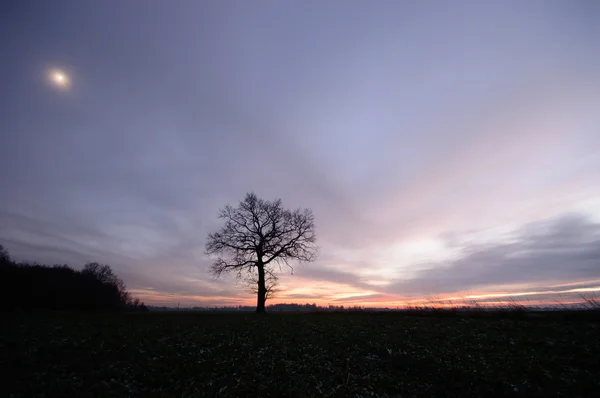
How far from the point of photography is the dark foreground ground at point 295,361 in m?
7.92

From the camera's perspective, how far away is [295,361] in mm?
10430

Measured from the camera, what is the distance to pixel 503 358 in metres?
10.5

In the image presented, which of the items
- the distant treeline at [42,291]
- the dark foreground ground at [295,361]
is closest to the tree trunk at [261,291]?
the dark foreground ground at [295,361]

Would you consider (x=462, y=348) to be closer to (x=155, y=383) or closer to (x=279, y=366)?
(x=279, y=366)

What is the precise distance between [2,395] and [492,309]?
27867 millimetres

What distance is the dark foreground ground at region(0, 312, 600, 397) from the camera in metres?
7.92

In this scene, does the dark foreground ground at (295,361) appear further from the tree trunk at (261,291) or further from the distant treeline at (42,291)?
the distant treeline at (42,291)


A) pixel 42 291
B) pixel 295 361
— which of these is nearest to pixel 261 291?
pixel 295 361

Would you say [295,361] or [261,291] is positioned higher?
[261,291]

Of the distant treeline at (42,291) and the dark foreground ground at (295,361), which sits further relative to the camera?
the distant treeline at (42,291)

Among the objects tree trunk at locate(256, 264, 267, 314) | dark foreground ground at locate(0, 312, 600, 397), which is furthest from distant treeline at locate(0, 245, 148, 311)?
tree trunk at locate(256, 264, 267, 314)

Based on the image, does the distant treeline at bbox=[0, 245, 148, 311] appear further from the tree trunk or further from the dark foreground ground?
the tree trunk

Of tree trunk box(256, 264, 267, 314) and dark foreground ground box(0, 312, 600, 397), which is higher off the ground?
tree trunk box(256, 264, 267, 314)

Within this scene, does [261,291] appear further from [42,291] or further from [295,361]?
[42,291]
